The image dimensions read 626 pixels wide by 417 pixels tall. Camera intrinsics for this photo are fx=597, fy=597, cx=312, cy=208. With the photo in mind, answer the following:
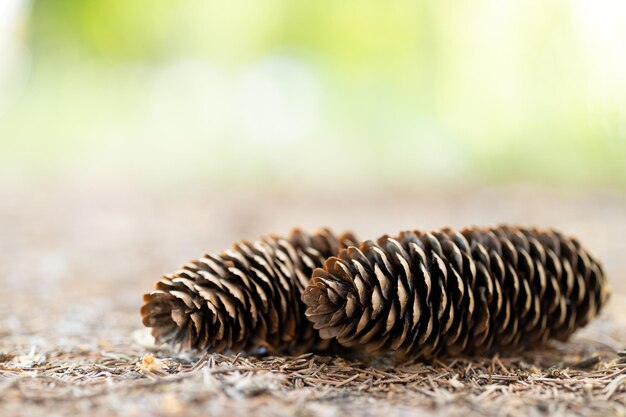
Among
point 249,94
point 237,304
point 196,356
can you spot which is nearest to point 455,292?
point 237,304

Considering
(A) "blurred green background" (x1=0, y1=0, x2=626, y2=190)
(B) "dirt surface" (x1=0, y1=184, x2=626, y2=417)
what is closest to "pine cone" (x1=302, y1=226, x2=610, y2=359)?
(B) "dirt surface" (x1=0, y1=184, x2=626, y2=417)

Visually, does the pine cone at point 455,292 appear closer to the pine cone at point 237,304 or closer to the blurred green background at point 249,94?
the pine cone at point 237,304

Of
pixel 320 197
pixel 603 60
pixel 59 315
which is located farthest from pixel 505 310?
pixel 320 197

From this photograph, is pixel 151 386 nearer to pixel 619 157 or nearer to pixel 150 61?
pixel 619 157

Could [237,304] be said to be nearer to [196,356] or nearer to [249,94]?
[196,356]

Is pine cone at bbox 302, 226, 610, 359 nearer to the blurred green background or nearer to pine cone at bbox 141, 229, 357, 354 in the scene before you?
pine cone at bbox 141, 229, 357, 354
